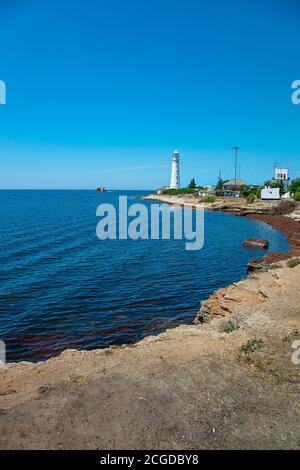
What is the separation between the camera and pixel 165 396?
28.1 ft

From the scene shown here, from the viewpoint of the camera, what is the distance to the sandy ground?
23.6 feet

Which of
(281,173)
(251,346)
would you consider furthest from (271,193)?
(251,346)

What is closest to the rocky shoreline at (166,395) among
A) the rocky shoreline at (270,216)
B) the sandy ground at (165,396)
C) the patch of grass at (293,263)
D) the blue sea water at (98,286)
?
the sandy ground at (165,396)

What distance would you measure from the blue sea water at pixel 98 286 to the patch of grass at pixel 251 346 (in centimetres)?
760

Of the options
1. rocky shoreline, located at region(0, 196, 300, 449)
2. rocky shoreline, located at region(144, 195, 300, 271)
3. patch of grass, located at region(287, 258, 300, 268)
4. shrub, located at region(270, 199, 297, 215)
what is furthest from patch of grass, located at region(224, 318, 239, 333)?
shrub, located at region(270, 199, 297, 215)

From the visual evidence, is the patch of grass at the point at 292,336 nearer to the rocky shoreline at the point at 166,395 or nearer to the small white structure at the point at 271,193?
the rocky shoreline at the point at 166,395

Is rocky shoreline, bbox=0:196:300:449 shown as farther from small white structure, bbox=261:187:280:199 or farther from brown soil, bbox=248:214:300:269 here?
small white structure, bbox=261:187:280:199

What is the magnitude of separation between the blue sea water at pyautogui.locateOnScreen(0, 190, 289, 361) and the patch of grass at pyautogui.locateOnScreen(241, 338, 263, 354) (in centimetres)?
760

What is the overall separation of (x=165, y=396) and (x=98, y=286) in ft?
60.6

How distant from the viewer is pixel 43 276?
93.4 ft

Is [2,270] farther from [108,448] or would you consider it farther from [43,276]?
[108,448]

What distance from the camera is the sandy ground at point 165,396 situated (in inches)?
283

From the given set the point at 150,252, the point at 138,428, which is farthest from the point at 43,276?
the point at 138,428

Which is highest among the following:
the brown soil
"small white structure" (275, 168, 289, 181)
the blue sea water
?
"small white structure" (275, 168, 289, 181)
